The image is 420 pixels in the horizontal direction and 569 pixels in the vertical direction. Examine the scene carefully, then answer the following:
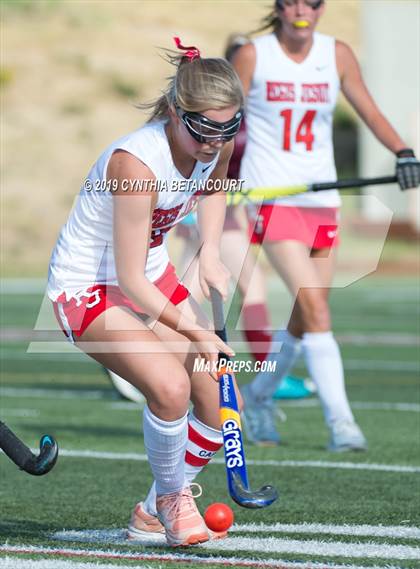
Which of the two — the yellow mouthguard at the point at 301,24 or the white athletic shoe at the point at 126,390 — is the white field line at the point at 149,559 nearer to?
the yellow mouthguard at the point at 301,24

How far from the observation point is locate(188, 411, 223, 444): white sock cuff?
4734mm

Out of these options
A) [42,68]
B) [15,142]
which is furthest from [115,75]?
[15,142]

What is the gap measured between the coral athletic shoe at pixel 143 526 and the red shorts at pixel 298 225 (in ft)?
8.00

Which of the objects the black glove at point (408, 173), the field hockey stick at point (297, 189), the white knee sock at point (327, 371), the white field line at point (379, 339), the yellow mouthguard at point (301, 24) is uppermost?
the yellow mouthguard at point (301, 24)

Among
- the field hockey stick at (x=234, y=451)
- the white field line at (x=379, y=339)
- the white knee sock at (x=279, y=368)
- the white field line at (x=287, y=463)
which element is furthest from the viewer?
the white field line at (x=379, y=339)

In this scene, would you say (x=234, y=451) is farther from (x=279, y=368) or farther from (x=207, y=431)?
(x=279, y=368)

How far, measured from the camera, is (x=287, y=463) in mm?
6332

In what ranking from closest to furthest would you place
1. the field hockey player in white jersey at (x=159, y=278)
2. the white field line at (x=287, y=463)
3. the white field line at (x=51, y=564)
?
the white field line at (x=51, y=564) → the field hockey player in white jersey at (x=159, y=278) → the white field line at (x=287, y=463)

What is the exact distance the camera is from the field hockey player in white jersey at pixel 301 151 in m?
6.87

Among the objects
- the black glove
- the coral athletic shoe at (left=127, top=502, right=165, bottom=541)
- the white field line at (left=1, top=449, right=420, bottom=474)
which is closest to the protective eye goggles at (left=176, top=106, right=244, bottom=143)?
the coral athletic shoe at (left=127, top=502, right=165, bottom=541)

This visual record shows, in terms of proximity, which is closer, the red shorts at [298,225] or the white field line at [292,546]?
the white field line at [292,546]

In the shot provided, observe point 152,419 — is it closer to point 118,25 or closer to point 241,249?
point 241,249

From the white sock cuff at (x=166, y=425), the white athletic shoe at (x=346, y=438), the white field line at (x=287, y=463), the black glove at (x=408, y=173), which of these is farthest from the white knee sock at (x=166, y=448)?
the black glove at (x=408, y=173)

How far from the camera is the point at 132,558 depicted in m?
4.25
